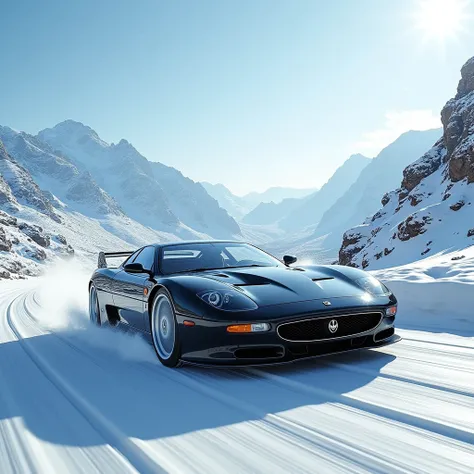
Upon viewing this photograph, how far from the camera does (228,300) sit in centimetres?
372

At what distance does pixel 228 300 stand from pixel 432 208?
145 feet

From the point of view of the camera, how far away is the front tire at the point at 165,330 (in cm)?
398

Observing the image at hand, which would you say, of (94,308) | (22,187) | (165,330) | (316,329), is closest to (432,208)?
(94,308)

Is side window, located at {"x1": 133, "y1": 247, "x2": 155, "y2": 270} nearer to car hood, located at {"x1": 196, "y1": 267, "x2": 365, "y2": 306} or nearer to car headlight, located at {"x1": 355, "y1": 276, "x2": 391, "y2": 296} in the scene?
car hood, located at {"x1": 196, "y1": 267, "x2": 365, "y2": 306}

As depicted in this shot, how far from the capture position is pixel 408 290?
22.2ft

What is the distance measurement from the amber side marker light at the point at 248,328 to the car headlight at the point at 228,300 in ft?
0.42

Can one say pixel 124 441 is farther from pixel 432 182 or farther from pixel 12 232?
pixel 12 232

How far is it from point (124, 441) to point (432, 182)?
54.0m

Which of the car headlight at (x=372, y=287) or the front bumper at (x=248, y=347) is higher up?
the car headlight at (x=372, y=287)

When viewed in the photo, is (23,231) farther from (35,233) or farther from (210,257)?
(210,257)

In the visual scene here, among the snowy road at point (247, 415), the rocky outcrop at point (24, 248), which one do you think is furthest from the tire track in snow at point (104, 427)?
the rocky outcrop at point (24, 248)

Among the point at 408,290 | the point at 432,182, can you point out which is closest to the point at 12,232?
the point at 432,182

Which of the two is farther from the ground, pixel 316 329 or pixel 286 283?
pixel 286 283

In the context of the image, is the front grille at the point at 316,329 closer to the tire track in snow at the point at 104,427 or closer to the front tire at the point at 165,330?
the front tire at the point at 165,330
